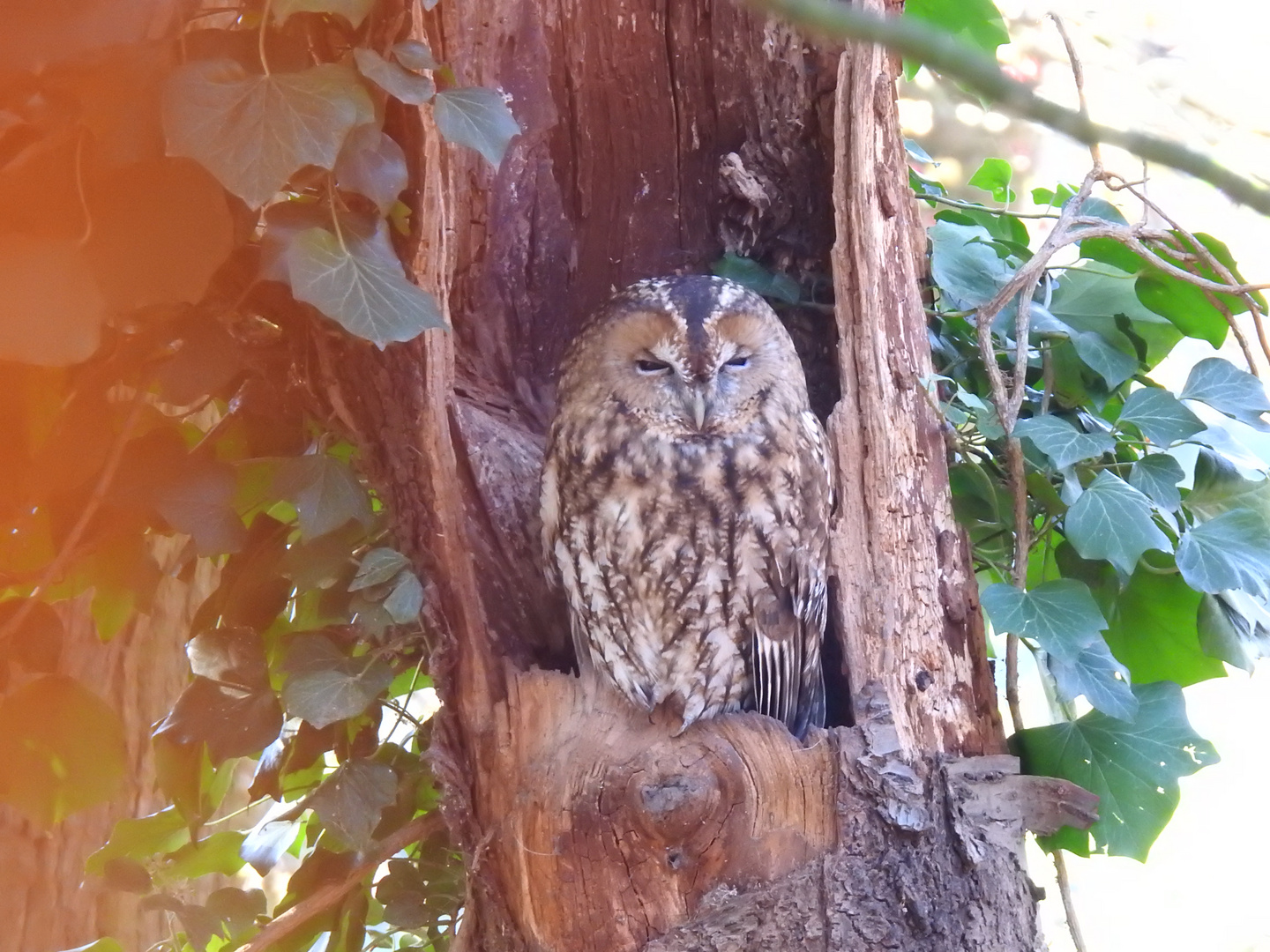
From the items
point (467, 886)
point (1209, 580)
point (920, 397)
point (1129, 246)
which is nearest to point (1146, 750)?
point (1209, 580)

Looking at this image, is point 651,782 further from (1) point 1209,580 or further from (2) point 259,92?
(2) point 259,92

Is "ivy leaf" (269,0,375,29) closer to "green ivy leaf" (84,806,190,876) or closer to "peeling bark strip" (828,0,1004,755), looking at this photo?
"peeling bark strip" (828,0,1004,755)

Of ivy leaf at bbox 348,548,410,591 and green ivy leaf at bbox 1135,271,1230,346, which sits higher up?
green ivy leaf at bbox 1135,271,1230,346

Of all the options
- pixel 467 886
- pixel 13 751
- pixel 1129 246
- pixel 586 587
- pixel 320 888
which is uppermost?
pixel 1129 246

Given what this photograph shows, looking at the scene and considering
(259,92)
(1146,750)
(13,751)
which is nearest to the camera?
(259,92)

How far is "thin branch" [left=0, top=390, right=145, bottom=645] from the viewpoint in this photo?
3.84 feet

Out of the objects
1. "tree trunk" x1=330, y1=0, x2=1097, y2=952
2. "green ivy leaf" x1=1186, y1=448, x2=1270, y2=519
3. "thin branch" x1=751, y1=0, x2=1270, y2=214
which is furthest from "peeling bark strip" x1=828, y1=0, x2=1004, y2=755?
"thin branch" x1=751, y1=0, x2=1270, y2=214

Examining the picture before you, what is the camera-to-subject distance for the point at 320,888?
142cm

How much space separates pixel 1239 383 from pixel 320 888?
1.44m

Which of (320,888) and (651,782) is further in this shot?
(320,888)

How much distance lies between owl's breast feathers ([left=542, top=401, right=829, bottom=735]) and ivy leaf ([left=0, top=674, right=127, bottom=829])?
64 centimetres

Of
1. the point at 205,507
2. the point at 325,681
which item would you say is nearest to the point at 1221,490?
the point at 325,681

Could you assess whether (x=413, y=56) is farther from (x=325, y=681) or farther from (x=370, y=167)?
(x=325, y=681)

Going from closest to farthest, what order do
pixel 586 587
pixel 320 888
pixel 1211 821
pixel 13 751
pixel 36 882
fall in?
pixel 13 751
pixel 320 888
pixel 586 587
pixel 36 882
pixel 1211 821
